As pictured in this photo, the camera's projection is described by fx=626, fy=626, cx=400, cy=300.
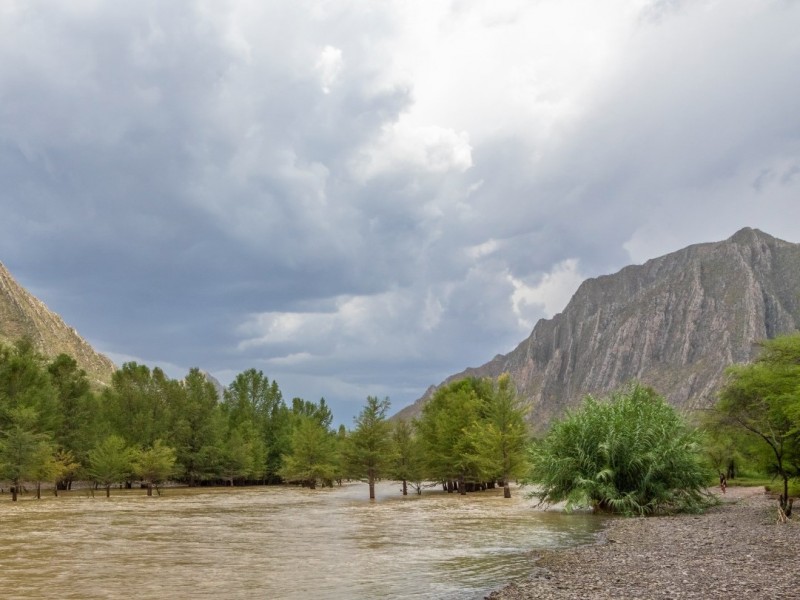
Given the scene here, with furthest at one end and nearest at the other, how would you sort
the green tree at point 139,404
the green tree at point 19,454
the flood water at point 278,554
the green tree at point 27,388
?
the green tree at point 139,404
the green tree at point 27,388
the green tree at point 19,454
the flood water at point 278,554

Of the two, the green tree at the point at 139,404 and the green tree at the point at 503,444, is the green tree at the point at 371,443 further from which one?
the green tree at the point at 139,404

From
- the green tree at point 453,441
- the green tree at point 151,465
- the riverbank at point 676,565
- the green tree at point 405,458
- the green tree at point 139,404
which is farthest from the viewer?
the green tree at point 139,404

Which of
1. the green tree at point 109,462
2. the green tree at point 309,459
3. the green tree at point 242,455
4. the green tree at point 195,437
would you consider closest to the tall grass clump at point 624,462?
the green tree at point 309,459

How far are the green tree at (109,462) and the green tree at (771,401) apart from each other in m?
86.2

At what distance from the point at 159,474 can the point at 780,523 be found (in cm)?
9300

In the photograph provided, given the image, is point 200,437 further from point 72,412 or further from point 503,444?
point 503,444

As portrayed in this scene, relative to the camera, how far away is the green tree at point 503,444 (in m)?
75.9

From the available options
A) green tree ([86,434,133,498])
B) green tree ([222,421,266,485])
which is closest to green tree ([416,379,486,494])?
green tree ([86,434,133,498])

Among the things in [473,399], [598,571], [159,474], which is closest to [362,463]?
[473,399]

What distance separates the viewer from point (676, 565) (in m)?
22.0

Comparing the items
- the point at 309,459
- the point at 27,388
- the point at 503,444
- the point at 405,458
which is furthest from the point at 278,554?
the point at 27,388

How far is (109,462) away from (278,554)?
77711 mm

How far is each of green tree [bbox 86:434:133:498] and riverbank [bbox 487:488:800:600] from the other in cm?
8363

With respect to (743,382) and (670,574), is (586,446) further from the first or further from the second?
(670,574)
